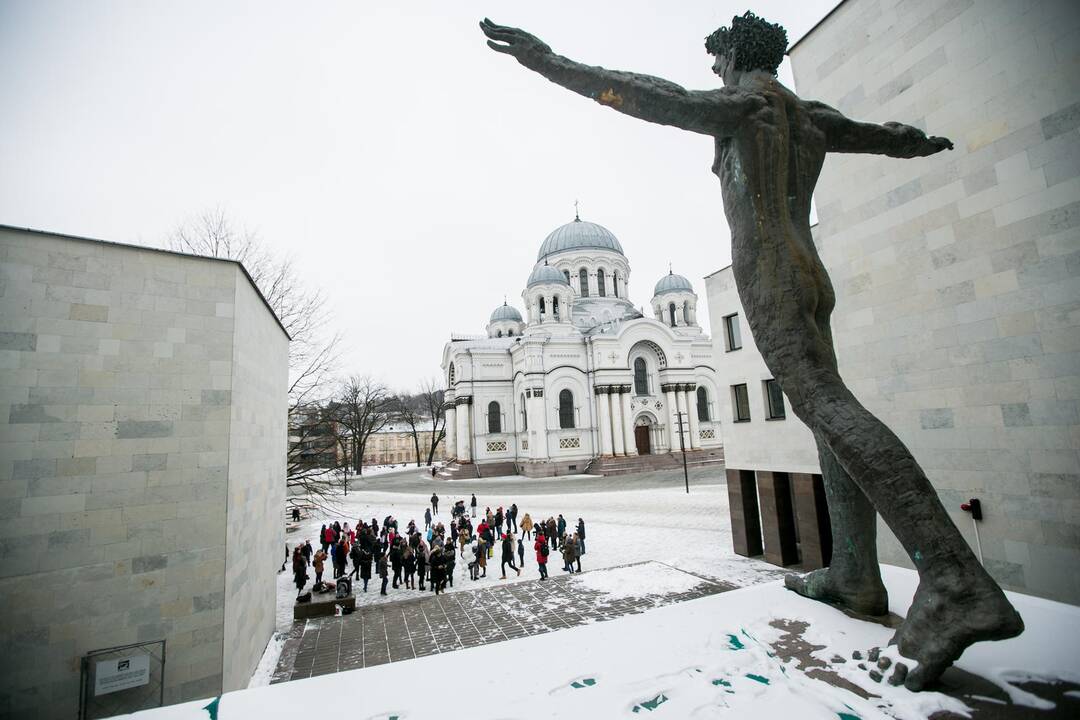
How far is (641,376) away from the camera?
41406 millimetres

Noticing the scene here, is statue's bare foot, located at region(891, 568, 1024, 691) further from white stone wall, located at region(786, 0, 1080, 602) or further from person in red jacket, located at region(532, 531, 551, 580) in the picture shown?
person in red jacket, located at region(532, 531, 551, 580)

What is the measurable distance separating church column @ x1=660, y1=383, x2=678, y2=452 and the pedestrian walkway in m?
29.5

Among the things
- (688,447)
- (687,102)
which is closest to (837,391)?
(687,102)

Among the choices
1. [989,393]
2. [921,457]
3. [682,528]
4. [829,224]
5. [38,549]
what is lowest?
[682,528]

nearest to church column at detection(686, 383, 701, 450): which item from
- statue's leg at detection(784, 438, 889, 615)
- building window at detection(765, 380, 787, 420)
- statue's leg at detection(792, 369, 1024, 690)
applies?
building window at detection(765, 380, 787, 420)

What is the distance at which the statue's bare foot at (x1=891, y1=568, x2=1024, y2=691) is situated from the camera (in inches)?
98.4

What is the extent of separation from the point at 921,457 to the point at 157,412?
989 centimetres

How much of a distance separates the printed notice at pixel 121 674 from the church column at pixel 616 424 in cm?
3381

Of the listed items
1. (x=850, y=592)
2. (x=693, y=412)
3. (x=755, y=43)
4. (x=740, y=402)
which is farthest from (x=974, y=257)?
(x=693, y=412)

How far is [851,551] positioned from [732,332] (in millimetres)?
10772

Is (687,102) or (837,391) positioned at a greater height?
(687,102)

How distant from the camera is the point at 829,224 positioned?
744 centimetres

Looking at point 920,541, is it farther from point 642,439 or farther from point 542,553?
point 642,439

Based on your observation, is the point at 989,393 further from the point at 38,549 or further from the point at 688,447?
Answer: the point at 688,447
